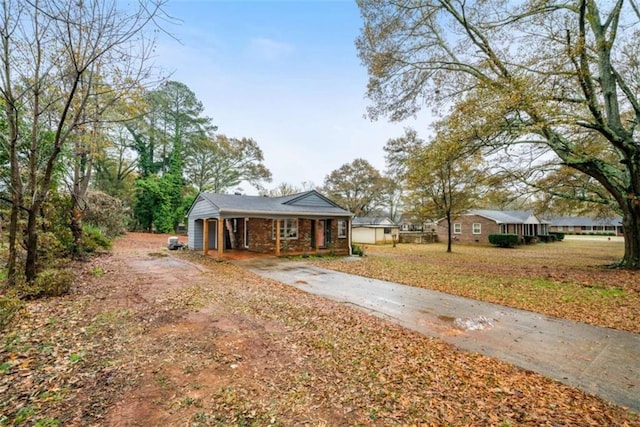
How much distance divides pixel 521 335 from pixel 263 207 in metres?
11.7

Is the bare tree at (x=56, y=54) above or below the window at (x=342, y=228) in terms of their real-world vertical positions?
above

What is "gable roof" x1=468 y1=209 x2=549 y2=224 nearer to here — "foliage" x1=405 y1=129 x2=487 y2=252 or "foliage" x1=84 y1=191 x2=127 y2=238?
"foliage" x1=405 y1=129 x2=487 y2=252

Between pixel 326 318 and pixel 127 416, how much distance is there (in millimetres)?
3308

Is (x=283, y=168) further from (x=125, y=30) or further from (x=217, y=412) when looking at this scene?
(x=217, y=412)

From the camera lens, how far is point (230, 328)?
4.50 metres

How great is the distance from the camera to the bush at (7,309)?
403cm

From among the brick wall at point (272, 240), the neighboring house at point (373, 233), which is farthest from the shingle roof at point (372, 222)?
the brick wall at point (272, 240)

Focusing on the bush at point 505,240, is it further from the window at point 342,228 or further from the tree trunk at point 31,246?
the tree trunk at point 31,246

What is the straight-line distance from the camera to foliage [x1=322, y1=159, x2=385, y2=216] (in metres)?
34.1

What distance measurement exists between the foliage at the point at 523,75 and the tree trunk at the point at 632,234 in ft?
0.10

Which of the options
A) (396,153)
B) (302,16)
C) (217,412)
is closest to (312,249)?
(302,16)

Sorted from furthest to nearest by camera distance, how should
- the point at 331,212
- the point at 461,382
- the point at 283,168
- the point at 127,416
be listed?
the point at 283,168, the point at 331,212, the point at 461,382, the point at 127,416

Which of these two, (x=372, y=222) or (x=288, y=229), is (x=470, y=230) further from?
(x=288, y=229)

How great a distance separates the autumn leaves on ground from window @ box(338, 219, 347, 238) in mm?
10725
